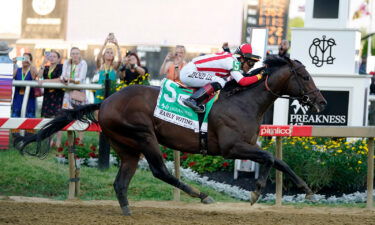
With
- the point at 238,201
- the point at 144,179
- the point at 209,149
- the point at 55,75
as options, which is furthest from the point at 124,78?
the point at 209,149

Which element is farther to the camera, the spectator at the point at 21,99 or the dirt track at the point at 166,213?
the spectator at the point at 21,99

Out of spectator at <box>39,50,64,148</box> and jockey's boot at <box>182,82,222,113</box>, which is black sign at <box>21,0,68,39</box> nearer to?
spectator at <box>39,50,64,148</box>

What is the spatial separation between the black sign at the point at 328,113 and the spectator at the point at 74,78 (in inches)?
136

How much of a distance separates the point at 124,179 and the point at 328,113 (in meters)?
4.44

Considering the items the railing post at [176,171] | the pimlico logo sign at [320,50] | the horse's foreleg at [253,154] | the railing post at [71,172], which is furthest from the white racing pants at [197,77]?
the pimlico logo sign at [320,50]

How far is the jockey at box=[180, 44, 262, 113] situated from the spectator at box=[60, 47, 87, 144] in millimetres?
4012

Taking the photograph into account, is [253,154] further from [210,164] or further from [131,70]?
[131,70]

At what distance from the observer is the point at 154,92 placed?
27.8ft

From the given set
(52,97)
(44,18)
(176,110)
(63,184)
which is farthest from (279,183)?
(44,18)

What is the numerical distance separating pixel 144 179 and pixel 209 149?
259 cm

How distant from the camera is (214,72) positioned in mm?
8391

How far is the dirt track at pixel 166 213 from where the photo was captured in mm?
7812

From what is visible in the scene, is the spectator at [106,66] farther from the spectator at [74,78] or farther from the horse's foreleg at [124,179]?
the horse's foreleg at [124,179]

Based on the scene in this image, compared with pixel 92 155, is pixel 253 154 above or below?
above
